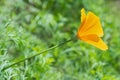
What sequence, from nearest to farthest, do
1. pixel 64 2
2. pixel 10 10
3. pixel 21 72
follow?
pixel 21 72 < pixel 10 10 < pixel 64 2

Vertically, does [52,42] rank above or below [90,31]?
below

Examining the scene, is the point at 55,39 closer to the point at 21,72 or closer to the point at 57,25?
the point at 57,25

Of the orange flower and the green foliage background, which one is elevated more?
the orange flower

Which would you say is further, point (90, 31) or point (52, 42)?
point (52, 42)

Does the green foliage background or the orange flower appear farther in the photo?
the green foliage background

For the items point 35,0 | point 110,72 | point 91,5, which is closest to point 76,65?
point 110,72

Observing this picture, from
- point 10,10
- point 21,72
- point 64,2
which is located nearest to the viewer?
point 21,72
